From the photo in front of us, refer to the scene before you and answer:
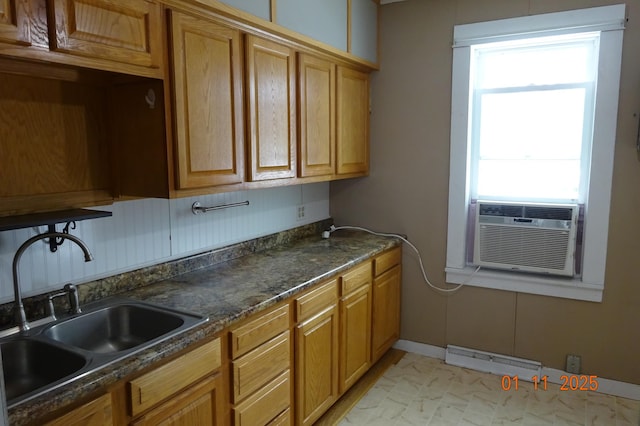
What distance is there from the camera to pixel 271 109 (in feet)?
7.86

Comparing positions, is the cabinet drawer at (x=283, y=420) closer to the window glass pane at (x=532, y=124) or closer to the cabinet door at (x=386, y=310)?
the cabinet door at (x=386, y=310)

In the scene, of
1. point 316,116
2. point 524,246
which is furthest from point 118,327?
point 524,246

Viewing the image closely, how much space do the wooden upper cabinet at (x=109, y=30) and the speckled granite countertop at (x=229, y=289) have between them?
0.97m

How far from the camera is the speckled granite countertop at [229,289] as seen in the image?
1271 mm

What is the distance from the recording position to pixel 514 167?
3113mm

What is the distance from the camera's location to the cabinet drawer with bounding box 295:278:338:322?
7.36 ft

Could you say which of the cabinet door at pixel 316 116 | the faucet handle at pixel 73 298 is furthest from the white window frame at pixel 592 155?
the faucet handle at pixel 73 298

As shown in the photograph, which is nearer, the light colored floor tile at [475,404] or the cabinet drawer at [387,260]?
the light colored floor tile at [475,404]

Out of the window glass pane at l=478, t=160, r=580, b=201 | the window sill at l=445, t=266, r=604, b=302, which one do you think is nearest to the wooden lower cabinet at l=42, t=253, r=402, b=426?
the window sill at l=445, t=266, r=604, b=302

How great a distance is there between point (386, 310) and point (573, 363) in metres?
1.23

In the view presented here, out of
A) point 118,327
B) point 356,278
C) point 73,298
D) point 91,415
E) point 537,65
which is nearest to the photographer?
point 91,415

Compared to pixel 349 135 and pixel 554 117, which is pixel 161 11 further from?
pixel 554 117

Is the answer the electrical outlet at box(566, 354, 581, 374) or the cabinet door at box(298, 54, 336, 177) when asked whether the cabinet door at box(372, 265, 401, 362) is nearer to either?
the cabinet door at box(298, 54, 336, 177)

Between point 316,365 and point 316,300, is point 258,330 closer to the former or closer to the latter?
point 316,300
